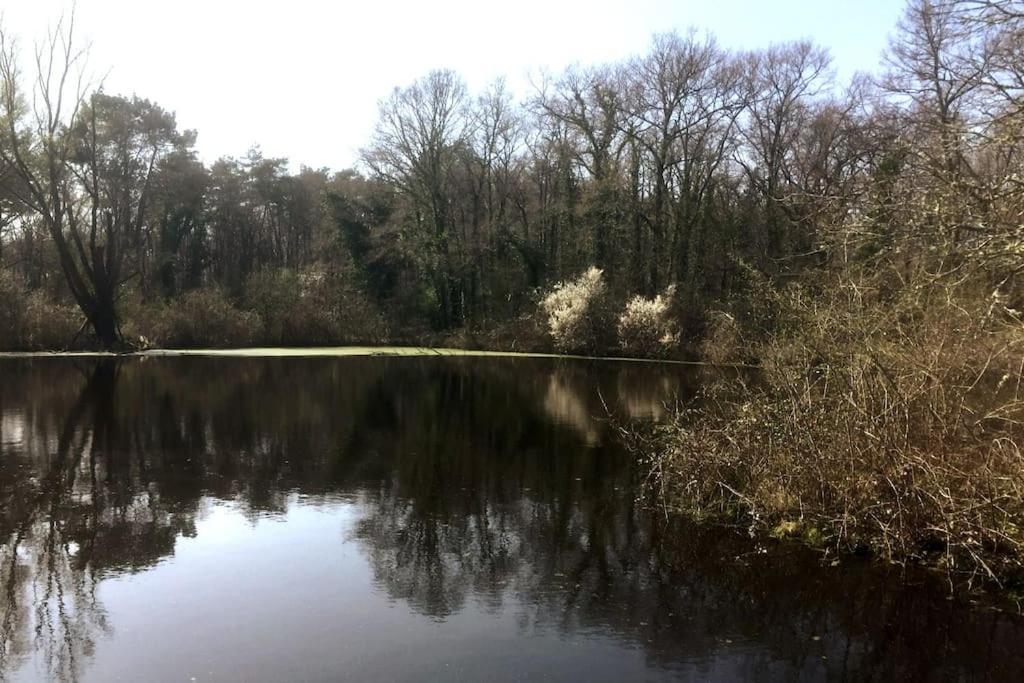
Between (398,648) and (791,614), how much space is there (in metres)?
2.93

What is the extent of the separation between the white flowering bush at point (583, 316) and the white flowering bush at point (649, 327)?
40.9 inches

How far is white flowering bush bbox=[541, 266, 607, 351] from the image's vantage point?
32.3 metres

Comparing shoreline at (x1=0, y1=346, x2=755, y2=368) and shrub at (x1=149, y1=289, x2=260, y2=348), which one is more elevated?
shrub at (x1=149, y1=289, x2=260, y2=348)

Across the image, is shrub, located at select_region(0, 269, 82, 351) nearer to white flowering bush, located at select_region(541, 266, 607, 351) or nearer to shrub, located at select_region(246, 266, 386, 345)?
shrub, located at select_region(246, 266, 386, 345)

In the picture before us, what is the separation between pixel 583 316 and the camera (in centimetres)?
3234

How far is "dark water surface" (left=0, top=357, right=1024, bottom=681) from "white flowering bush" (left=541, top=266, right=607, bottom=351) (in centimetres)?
1973

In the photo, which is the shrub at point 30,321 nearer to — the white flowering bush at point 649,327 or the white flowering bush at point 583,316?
the white flowering bush at point 583,316

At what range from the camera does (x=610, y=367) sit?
28.0 metres

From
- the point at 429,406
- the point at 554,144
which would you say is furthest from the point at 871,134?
the point at 429,406

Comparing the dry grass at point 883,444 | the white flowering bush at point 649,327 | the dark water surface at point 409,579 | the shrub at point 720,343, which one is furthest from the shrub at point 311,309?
the dry grass at point 883,444

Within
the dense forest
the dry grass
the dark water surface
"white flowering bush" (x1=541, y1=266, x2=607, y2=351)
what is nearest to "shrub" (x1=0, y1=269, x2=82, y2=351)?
the dense forest

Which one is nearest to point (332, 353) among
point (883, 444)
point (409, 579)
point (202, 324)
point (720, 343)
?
point (202, 324)

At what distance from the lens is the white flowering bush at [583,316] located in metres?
32.3

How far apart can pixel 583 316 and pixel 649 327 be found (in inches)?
113
